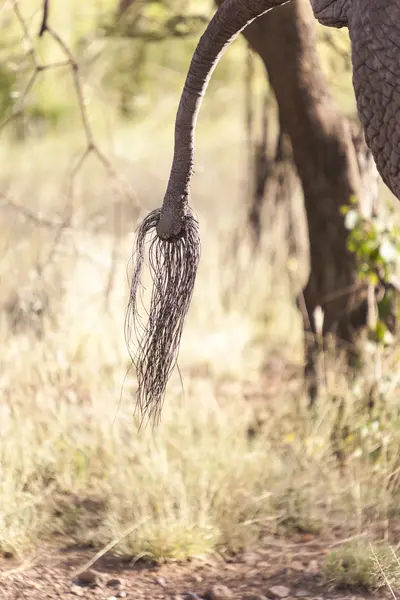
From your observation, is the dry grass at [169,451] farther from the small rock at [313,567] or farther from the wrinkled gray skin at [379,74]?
the wrinkled gray skin at [379,74]

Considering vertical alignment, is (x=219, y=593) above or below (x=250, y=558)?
above

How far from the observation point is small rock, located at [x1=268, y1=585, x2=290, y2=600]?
113 inches

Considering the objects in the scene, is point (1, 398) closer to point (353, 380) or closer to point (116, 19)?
point (353, 380)

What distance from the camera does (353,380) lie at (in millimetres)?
4234

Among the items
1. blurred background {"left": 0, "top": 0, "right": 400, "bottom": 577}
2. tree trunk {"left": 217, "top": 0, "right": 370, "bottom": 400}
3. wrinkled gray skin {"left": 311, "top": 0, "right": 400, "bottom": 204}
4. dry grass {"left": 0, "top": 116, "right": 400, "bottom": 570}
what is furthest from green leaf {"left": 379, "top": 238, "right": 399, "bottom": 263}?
wrinkled gray skin {"left": 311, "top": 0, "right": 400, "bottom": 204}

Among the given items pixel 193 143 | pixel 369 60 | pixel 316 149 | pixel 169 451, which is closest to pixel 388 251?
pixel 316 149

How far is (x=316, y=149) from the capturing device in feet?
13.1

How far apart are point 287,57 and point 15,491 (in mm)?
2058

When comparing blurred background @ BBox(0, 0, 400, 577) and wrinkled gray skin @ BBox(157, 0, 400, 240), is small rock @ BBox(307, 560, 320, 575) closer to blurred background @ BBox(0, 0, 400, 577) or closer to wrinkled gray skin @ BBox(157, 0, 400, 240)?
blurred background @ BBox(0, 0, 400, 577)

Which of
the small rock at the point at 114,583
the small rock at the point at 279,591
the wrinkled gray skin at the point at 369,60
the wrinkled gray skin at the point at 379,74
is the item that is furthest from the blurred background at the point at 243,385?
the wrinkled gray skin at the point at 379,74

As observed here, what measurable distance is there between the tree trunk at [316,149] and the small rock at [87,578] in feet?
5.56

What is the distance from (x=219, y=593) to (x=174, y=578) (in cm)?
22

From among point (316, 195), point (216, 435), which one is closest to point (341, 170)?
point (316, 195)

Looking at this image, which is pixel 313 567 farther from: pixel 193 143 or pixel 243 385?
pixel 243 385
